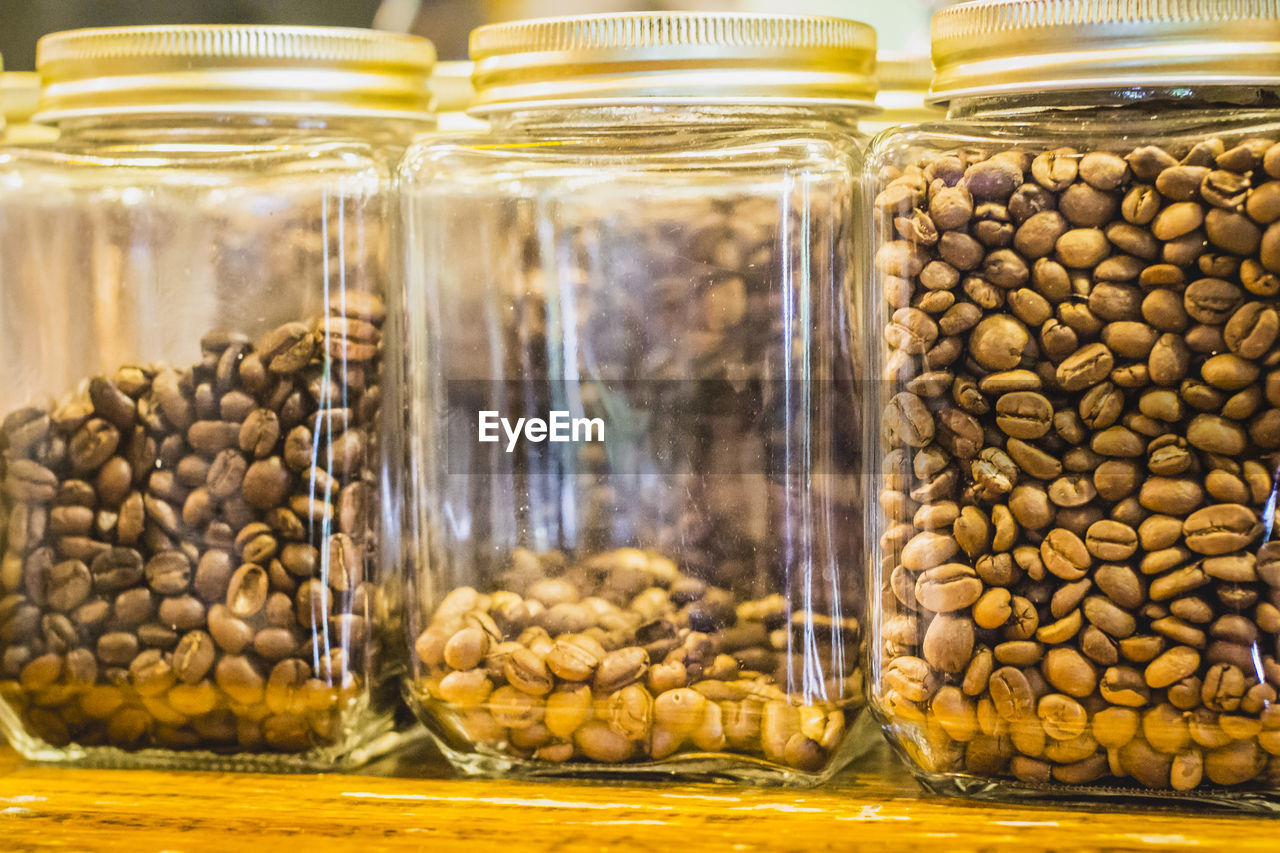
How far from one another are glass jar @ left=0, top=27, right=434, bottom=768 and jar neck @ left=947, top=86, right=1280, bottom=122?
36 centimetres

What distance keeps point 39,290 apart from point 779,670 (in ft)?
1.51

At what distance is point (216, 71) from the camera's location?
25.4 inches

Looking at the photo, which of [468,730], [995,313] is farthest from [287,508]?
[995,313]

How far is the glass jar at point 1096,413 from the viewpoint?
0.52 meters

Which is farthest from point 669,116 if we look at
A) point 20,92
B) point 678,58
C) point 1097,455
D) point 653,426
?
point 20,92

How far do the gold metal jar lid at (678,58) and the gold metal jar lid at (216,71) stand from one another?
3.6 inches

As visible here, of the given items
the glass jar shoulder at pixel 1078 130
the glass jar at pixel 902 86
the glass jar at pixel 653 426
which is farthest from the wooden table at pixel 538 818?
the glass jar at pixel 902 86

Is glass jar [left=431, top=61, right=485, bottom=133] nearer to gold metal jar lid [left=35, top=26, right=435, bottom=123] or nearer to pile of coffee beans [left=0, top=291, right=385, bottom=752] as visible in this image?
gold metal jar lid [left=35, top=26, right=435, bottom=123]

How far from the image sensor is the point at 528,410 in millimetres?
612

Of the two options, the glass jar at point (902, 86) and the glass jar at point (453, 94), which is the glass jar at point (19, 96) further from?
the glass jar at point (902, 86)

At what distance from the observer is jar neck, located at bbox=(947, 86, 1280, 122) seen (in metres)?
0.57

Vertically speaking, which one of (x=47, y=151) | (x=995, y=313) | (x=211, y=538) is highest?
(x=47, y=151)

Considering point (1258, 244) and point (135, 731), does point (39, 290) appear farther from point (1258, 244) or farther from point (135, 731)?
point (1258, 244)

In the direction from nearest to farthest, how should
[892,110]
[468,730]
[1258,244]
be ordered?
[1258,244]
[468,730]
[892,110]
